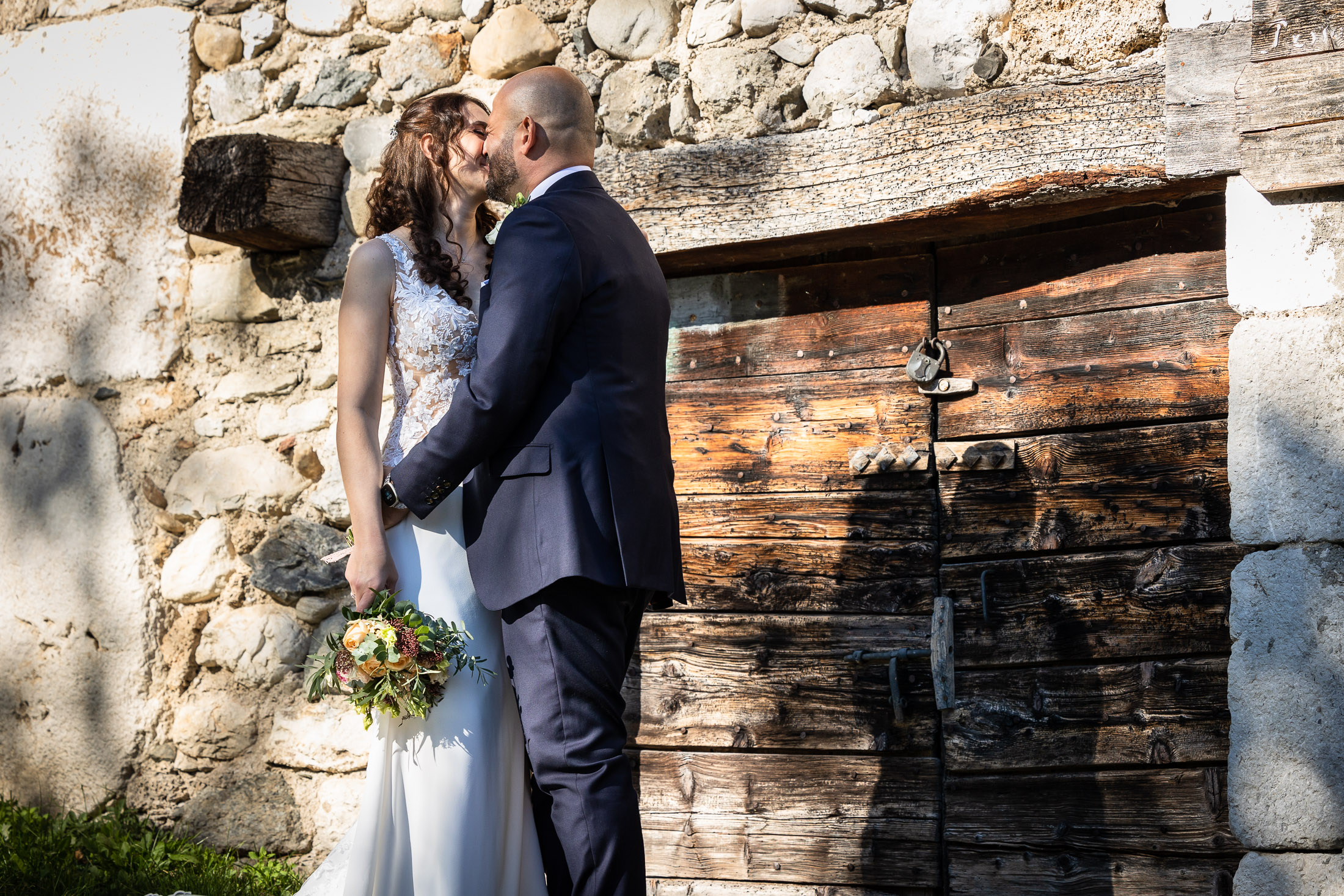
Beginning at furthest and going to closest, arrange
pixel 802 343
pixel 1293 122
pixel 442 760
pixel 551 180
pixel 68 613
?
pixel 68 613, pixel 802 343, pixel 1293 122, pixel 551 180, pixel 442 760

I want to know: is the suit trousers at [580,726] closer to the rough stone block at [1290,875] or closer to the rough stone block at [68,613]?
the rough stone block at [1290,875]

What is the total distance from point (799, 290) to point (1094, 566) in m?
1.09

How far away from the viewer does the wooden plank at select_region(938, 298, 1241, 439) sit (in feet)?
8.45

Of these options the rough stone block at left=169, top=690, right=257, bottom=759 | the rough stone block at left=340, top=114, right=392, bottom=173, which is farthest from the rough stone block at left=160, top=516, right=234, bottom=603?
the rough stone block at left=340, top=114, right=392, bottom=173

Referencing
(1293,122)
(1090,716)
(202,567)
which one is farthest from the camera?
(202,567)

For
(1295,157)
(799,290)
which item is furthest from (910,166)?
(1295,157)

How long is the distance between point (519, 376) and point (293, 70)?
2.07 meters

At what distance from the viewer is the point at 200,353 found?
3479mm

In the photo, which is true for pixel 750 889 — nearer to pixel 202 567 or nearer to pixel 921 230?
pixel 921 230

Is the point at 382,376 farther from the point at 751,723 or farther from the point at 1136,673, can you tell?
the point at 1136,673

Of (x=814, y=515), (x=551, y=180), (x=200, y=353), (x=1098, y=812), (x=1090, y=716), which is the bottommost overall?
(x=1098, y=812)

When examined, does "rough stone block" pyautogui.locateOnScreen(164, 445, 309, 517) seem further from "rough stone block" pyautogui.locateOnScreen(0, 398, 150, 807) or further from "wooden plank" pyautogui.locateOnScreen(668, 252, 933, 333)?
"wooden plank" pyautogui.locateOnScreen(668, 252, 933, 333)

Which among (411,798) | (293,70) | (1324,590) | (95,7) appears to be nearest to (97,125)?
(95,7)

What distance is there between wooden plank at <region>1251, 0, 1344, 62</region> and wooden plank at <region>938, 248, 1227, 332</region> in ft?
1.21
